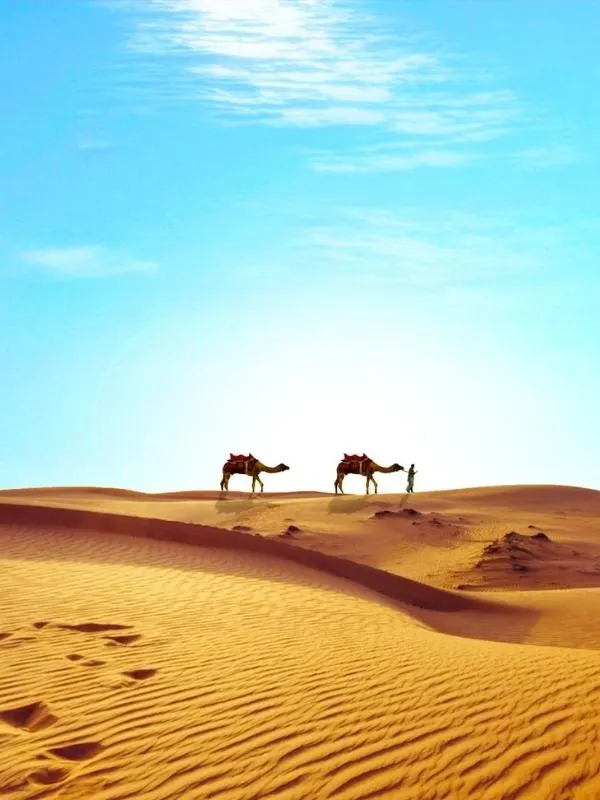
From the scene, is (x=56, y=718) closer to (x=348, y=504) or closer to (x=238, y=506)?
(x=238, y=506)

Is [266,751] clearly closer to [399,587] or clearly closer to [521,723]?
[521,723]

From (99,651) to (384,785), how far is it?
4.56 meters

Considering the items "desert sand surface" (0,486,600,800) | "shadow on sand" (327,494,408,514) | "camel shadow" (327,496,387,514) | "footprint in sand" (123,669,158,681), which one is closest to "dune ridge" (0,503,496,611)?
"desert sand surface" (0,486,600,800)

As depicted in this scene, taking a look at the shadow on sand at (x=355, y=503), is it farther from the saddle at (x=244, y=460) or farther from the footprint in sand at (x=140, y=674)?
the footprint in sand at (x=140, y=674)

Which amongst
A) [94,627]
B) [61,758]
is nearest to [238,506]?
[94,627]

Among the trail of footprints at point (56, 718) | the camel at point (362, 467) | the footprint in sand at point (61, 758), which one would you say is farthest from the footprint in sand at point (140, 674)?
the camel at point (362, 467)

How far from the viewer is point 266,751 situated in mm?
6508

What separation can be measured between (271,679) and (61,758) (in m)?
2.23

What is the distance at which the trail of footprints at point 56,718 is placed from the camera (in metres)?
6.41

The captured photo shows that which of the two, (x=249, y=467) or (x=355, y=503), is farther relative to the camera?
(x=249, y=467)

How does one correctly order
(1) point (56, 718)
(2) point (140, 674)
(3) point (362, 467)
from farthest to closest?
(3) point (362, 467), (2) point (140, 674), (1) point (56, 718)

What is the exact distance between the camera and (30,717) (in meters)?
7.63

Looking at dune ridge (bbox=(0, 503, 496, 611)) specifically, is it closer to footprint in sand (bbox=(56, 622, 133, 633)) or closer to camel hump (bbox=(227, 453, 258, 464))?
footprint in sand (bbox=(56, 622, 133, 633))

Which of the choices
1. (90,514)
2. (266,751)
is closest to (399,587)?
(90,514)
